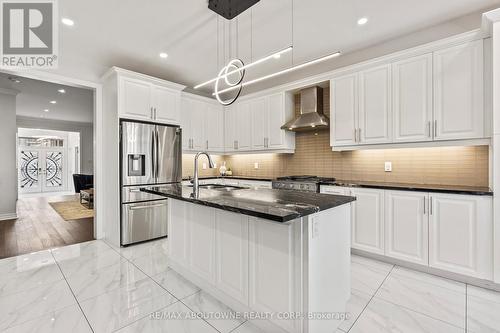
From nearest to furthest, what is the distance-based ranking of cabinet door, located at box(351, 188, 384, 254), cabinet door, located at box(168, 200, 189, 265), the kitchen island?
the kitchen island < cabinet door, located at box(168, 200, 189, 265) < cabinet door, located at box(351, 188, 384, 254)

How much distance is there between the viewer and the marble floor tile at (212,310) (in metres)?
1.76

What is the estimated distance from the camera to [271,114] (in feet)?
14.6

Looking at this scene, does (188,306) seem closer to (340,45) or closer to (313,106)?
(313,106)

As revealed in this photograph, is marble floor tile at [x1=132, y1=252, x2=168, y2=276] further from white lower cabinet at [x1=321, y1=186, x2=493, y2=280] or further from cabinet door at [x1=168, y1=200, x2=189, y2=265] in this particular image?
white lower cabinet at [x1=321, y1=186, x2=493, y2=280]

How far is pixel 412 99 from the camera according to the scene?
287 centimetres

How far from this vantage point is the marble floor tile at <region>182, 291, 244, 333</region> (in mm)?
1756

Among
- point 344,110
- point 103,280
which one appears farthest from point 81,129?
point 344,110

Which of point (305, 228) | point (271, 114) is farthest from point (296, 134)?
point (305, 228)

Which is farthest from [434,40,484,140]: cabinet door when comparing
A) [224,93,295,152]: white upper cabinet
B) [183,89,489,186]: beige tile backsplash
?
[224,93,295,152]: white upper cabinet

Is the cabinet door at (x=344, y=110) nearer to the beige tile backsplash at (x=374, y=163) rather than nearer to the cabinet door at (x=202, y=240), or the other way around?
the beige tile backsplash at (x=374, y=163)

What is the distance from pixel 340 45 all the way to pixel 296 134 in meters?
1.65

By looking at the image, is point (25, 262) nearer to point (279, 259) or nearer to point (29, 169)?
point (279, 259)

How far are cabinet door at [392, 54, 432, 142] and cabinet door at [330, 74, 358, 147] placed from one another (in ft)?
1.68

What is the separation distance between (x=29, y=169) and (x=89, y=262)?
9.49 m
